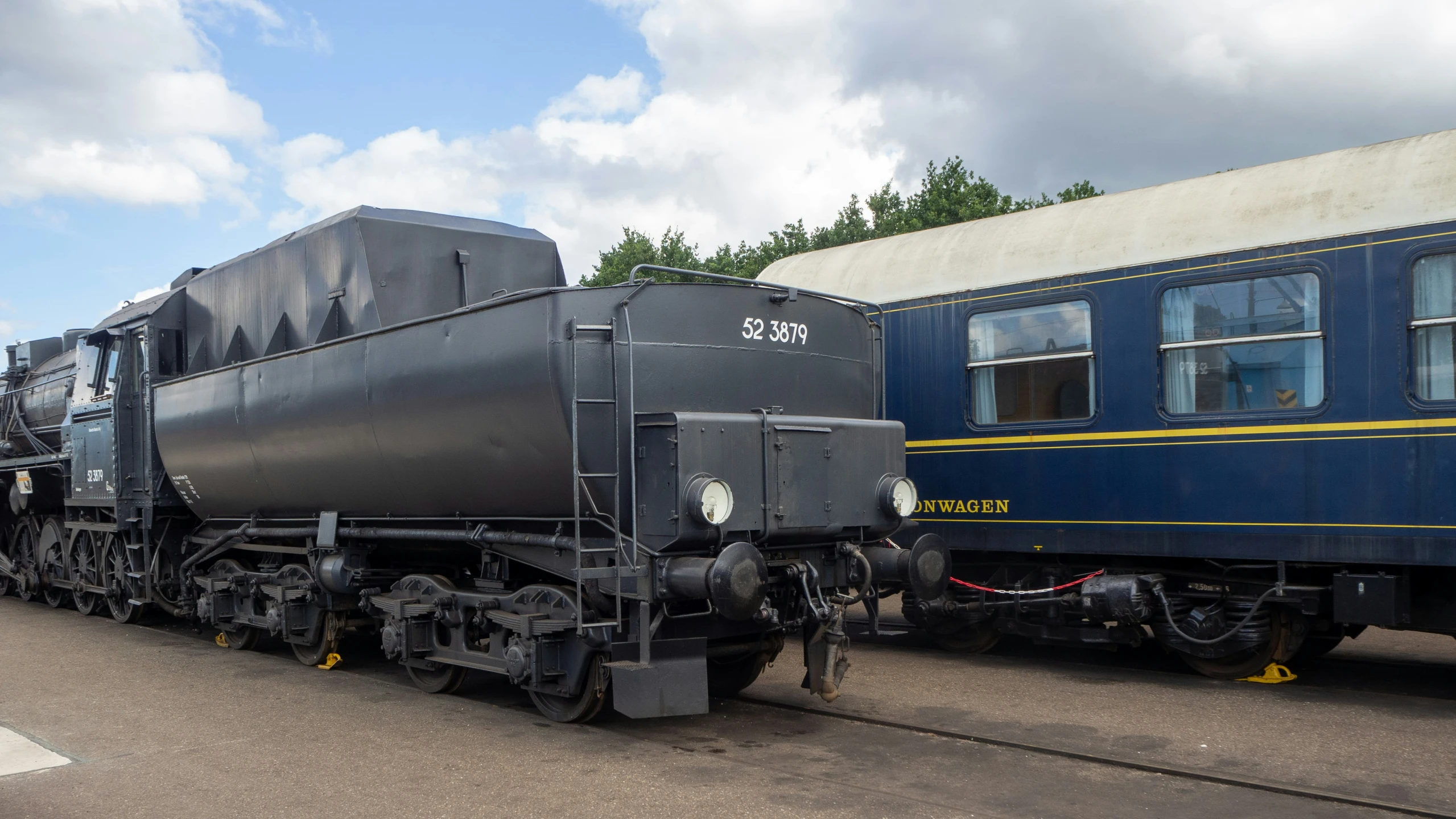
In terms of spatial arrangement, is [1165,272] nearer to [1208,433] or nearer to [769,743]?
[1208,433]

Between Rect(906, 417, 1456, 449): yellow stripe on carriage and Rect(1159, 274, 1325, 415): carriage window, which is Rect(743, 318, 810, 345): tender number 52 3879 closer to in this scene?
Rect(906, 417, 1456, 449): yellow stripe on carriage

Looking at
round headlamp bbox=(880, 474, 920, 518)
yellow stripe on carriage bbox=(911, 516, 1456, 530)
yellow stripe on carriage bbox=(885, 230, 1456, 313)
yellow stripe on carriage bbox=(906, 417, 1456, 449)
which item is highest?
yellow stripe on carriage bbox=(885, 230, 1456, 313)

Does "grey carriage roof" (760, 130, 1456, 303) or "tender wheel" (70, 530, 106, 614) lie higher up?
"grey carriage roof" (760, 130, 1456, 303)

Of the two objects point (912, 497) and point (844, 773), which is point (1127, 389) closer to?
point (912, 497)

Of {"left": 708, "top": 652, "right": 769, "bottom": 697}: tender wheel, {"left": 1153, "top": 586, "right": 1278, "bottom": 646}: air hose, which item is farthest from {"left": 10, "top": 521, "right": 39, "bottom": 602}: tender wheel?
{"left": 1153, "top": 586, "right": 1278, "bottom": 646}: air hose

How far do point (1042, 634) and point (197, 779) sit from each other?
6.55m

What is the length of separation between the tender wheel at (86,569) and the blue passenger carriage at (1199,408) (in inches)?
406

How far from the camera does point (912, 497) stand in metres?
7.54

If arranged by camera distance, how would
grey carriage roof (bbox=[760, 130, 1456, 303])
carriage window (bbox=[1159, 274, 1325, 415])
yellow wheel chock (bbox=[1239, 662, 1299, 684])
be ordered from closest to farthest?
grey carriage roof (bbox=[760, 130, 1456, 303]) → carriage window (bbox=[1159, 274, 1325, 415]) → yellow wheel chock (bbox=[1239, 662, 1299, 684])

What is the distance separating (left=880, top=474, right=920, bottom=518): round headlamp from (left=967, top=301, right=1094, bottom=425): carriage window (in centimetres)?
226

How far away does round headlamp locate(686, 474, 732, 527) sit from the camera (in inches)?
245

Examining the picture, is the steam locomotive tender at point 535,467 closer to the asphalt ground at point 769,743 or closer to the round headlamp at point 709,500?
the round headlamp at point 709,500

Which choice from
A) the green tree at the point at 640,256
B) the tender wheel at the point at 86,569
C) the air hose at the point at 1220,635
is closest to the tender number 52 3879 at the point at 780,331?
the air hose at the point at 1220,635

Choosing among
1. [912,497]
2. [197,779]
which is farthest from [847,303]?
[197,779]
